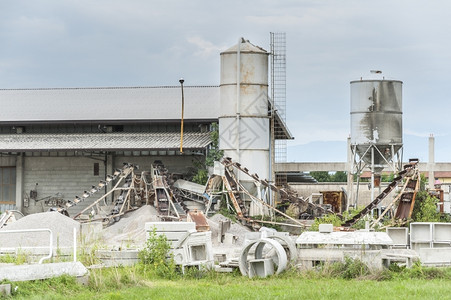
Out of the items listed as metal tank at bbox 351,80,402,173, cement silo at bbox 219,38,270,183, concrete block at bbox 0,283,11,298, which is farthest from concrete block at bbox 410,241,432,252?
concrete block at bbox 0,283,11,298

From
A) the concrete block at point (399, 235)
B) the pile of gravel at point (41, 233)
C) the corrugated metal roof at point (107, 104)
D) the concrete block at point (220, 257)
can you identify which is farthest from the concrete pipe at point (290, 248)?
the corrugated metal roof at point (107, 104)

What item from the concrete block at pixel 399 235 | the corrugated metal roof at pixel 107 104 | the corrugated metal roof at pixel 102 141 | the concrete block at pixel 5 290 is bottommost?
the concrete block at pixel 5 290

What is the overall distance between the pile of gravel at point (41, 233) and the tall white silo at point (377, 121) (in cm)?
1511

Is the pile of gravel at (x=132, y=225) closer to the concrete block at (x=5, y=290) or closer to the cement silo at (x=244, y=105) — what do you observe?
the cement silo at (x=244, y=105)

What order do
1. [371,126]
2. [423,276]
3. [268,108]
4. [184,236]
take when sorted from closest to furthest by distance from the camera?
[423,276] < [184,236] < [371,126] < [268,108]

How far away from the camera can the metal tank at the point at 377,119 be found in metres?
42.7

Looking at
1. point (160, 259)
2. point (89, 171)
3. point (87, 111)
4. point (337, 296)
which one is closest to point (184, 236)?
point (160, 259)

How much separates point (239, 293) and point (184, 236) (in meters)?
4.99

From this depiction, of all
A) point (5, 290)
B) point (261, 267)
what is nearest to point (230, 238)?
point (261, 267)

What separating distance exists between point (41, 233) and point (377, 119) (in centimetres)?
1817

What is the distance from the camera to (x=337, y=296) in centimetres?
1906

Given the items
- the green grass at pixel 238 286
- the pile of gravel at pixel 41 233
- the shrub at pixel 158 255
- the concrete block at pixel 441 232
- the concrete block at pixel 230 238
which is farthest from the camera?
the concrete block at pixel 230 238

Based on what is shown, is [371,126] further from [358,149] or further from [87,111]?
[87,111]

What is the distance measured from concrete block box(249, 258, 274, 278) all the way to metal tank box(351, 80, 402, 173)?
20324 mm
